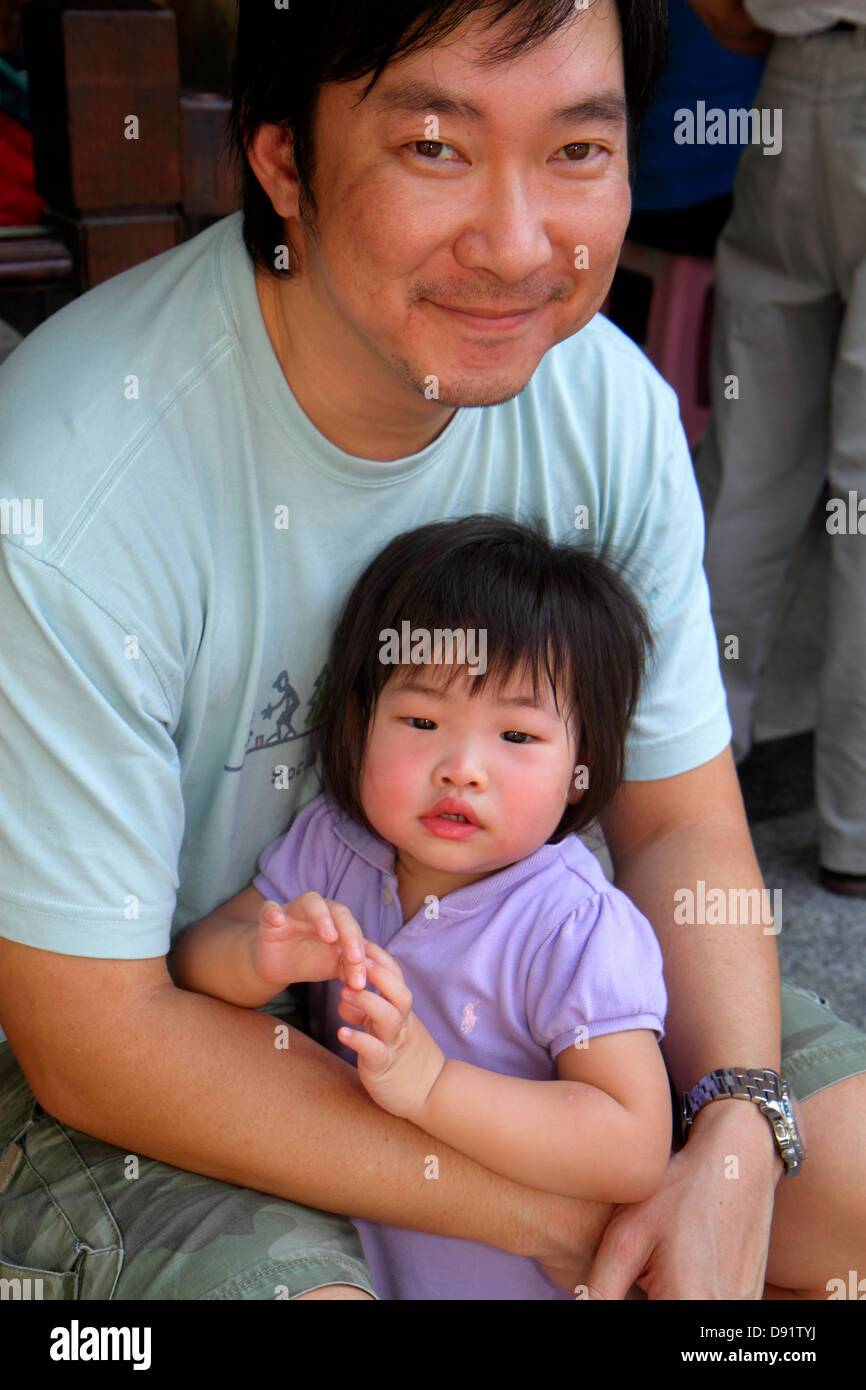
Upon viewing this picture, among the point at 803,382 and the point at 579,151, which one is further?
the point at 803,382

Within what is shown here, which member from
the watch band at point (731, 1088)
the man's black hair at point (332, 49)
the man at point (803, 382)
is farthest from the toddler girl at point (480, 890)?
the man at point (803, 382)

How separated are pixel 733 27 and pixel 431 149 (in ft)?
4.91

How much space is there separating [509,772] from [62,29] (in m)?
1.04

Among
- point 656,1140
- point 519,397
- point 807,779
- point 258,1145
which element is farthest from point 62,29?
point 807,779

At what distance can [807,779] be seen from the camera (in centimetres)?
302

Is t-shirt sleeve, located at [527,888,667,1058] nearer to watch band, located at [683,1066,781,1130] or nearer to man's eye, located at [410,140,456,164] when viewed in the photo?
watch band, located at [683,1066,781,1130]

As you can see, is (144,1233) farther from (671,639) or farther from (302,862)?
(671,639)

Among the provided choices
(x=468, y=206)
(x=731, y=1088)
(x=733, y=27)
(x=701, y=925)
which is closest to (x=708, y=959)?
(x=701, y=925)

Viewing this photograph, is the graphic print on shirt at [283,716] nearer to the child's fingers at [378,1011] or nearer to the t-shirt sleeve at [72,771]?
the t-shirt sleeve at [72,771]

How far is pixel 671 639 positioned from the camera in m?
1.64

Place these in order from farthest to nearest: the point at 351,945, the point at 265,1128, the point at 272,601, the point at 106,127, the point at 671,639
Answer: the point at 106,127 < the point at 671,639 < the point at 272,601 < the point at 265,1128 < the point at 351,945

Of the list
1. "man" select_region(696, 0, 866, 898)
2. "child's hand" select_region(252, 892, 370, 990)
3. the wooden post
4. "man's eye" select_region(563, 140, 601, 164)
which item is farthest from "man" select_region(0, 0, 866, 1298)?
"man" select_region(696, 0, 866, 898)

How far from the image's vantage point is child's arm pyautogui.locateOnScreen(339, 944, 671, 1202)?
1.25 metres

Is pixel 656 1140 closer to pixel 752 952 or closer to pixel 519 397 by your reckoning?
pixel 752 952
